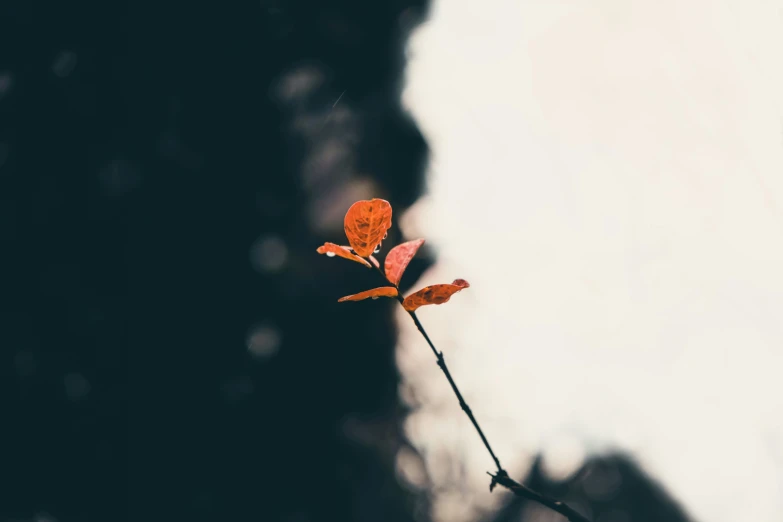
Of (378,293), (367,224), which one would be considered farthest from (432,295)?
(367,224)

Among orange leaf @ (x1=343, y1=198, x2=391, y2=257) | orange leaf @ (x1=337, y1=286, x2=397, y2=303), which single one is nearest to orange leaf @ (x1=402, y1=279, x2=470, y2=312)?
orange leaf @ (x1=337, y1=286, x2=397, y2=303)

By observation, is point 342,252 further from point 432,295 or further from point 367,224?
point 432,295

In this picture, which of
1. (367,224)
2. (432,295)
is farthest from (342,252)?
(432,295)

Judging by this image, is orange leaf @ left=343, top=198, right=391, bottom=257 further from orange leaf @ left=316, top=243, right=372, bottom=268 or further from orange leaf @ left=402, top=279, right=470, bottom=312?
orange leaf @ left=402, top=279, right=470, bottom=312

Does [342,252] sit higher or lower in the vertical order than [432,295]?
higher

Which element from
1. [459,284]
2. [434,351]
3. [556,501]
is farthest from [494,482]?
[459,284]

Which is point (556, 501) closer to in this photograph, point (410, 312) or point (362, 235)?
point (410, 312)
